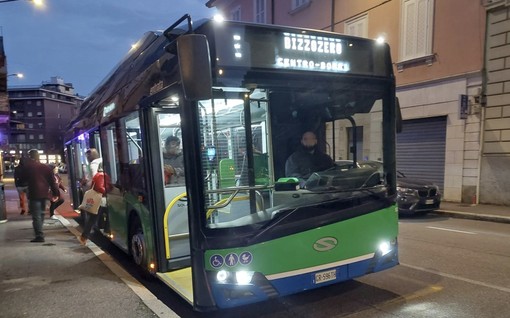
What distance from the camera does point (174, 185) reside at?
4836 mm

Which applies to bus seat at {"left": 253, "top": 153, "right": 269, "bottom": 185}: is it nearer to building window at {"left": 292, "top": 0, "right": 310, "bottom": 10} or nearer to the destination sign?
the destination sign

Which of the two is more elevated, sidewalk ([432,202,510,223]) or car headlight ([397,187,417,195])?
car headlight ([397,187,417,195])

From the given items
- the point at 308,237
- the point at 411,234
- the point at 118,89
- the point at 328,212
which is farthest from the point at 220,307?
the point at 411,234

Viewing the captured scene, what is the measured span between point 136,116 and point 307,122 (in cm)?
212

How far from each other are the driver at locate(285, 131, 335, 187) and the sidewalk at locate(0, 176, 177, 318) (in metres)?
2.03

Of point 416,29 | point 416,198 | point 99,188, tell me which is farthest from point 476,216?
point 99,188

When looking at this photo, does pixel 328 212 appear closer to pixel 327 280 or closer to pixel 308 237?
pixel 308 237

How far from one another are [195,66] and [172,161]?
1995 millimetres

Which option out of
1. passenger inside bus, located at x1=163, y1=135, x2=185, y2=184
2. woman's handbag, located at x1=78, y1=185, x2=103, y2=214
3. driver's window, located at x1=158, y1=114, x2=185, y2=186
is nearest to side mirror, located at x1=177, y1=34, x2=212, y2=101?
driver's window, located at x1=158, y1=114, x2=185, y2=186

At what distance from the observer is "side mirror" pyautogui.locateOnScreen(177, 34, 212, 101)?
3053 millimetres

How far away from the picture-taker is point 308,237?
3.55 m

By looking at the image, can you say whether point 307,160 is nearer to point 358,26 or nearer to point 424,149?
point 424,149

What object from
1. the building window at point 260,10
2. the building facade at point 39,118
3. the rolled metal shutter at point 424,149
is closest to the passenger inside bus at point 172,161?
the rolled metal shutter at point 424,149

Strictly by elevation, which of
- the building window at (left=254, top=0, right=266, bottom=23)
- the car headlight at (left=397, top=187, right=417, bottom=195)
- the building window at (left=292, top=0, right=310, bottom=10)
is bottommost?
the car headlight at (left=397, top=187, right=417, bottom=195)
